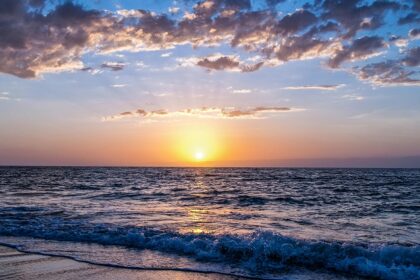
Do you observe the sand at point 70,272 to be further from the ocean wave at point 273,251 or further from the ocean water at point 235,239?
the ocean wave at point 273,251

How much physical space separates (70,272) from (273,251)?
5.52 metres

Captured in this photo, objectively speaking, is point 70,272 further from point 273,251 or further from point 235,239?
point 273,251

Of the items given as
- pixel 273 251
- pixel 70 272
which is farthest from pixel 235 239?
pixel 70 272

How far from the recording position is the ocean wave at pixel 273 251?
1018cm

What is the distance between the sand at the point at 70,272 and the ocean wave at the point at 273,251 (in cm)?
181

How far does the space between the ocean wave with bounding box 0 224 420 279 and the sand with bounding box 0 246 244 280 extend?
181 centimetres

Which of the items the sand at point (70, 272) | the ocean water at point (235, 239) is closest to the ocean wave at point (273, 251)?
the ocean water at point (235, 239)

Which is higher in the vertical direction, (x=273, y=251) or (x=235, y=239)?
(x=235, y=239)

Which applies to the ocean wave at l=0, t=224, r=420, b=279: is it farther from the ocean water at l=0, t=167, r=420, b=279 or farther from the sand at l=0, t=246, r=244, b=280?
the sand at l=0, t=246, r=244, b=280

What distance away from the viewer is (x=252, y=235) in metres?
13.5

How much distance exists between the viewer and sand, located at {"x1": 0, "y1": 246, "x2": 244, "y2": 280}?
29.5 feet

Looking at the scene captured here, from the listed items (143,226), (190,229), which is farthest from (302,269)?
(143,226)

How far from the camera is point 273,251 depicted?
Answer: 11.5m

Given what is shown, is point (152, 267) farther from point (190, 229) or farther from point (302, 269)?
point (190, 229)
